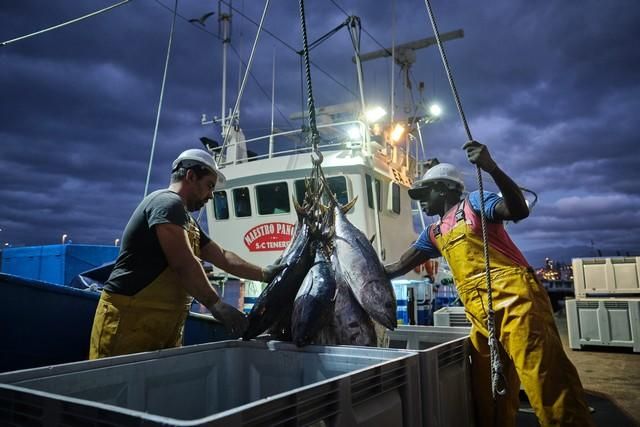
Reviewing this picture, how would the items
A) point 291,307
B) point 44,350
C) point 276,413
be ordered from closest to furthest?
1. point 276,413
2. point 291,307
3. point 44,350

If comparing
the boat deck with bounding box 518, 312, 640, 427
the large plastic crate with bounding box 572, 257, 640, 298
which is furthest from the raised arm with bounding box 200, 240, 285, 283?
the large plastic crate with bounding box 572, 257, 640, 298

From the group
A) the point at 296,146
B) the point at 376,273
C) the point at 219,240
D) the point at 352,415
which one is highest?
the point at 296,146

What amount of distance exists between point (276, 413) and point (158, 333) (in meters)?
1.55

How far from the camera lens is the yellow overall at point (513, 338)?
2113 millimetres

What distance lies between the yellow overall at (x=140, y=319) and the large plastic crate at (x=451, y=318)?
3.87m

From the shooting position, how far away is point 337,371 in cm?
191

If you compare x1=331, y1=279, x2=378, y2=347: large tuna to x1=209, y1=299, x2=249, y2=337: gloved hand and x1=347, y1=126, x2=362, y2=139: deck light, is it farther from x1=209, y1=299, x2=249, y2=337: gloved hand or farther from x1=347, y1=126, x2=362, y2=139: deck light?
x1=347, y1=126, x2=362, y2=139: deck light

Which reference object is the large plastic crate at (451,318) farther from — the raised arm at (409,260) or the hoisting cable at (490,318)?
the hoisting cable at (490,318)

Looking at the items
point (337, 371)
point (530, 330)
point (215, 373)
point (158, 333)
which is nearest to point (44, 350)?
point (158, 333)

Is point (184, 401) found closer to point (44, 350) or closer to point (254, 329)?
point (254, 329)

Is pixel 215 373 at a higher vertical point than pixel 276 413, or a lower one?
lower

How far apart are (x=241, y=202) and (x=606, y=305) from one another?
7349 millimetres

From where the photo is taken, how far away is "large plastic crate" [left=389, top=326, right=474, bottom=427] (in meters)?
1.73

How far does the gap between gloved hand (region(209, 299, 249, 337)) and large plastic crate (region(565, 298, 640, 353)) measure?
7142 mm
